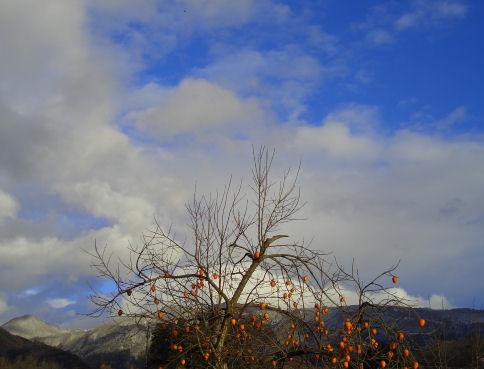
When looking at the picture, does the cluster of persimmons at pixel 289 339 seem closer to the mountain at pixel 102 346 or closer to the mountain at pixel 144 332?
the mountain at pixel 144 332

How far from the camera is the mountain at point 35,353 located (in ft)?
228

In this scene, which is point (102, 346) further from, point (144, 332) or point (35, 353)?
point (144, 332)

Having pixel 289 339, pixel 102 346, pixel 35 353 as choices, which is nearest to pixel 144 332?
pixel 289 339

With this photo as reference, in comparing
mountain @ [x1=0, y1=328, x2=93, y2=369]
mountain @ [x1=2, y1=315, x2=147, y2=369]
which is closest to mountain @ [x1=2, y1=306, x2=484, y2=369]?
mountain @ [x1=2, y1=315, x2=147, y2=369]

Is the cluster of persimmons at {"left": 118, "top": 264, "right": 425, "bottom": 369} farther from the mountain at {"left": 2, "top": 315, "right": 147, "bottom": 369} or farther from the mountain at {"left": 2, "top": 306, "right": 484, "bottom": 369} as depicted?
the mountain at {"left": 2, "top": 315, "right": 147, "bottom": 369}

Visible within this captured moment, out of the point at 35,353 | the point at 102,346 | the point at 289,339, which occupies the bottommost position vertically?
the point at 102,346

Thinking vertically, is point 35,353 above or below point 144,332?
below

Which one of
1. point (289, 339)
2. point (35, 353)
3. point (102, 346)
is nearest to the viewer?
point (289, 339)

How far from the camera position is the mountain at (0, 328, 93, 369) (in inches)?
2731

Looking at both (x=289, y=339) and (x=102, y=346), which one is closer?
(x=289, y=339)

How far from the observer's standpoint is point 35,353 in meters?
74.5

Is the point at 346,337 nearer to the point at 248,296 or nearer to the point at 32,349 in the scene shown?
the point at 248,296

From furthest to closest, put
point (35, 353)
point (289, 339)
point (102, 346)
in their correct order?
1. point (102, 346)
2. point (35, 353)
3. point (289, 339)

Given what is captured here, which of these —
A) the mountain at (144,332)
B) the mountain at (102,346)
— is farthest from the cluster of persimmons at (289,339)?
the mountain at (102,346)
